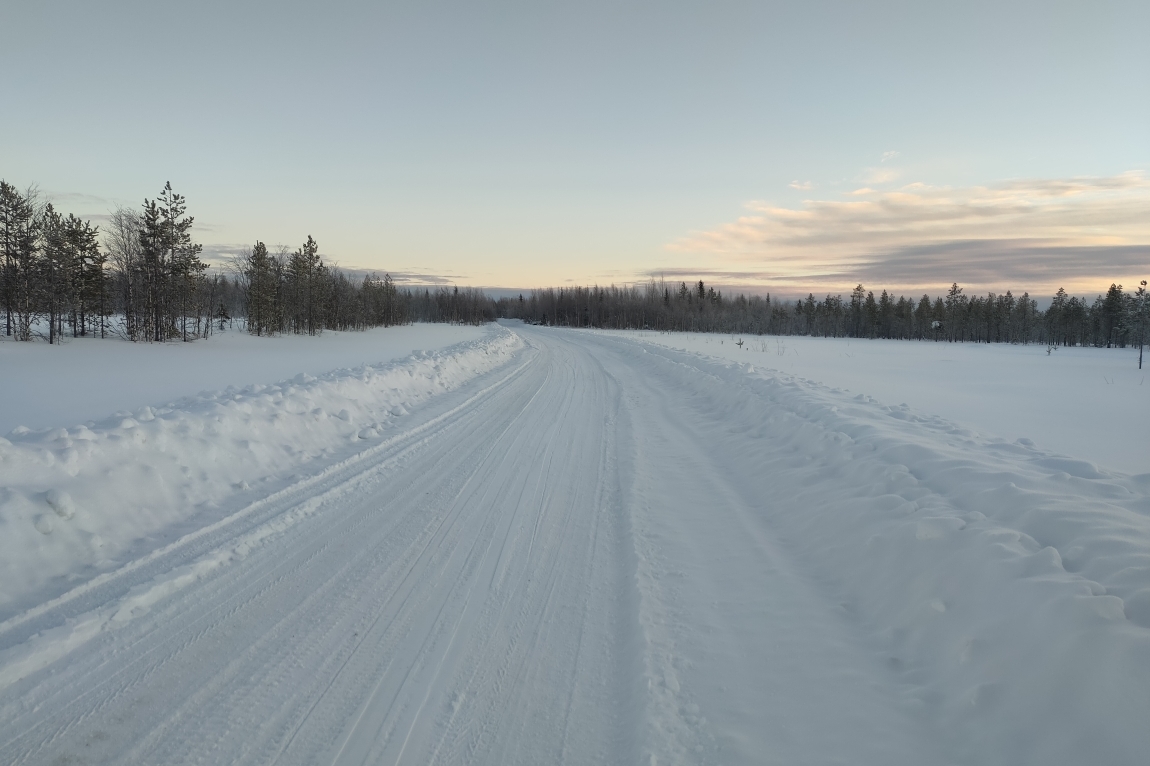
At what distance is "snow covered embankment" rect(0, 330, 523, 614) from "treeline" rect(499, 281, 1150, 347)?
90945 mm

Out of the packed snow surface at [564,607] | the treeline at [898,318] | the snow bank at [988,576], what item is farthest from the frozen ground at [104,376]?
the treeline at [898,318]

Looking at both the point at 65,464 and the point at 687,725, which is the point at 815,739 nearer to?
the point at 687,725

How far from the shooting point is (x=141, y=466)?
5180mm

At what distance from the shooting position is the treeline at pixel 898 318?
9344 cm

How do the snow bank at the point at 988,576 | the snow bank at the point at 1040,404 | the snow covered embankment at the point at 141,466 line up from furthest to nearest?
the snow bank at the point at 1040,404, the snow covered embankment at the point at 141,466, the snow bank at the point at 988,576

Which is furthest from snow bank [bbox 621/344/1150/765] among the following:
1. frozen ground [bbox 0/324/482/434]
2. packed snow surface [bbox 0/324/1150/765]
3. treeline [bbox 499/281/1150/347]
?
treeline [bbox 499/281/1150/347]

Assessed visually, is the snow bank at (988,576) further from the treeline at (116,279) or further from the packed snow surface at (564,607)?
the treeline at (116,279)

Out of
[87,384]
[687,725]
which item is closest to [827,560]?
[687,725]

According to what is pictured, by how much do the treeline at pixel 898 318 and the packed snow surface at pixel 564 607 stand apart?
9123cm

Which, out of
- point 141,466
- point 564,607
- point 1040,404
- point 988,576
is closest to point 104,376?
point 141,466

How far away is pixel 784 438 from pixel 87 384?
51.2 ft

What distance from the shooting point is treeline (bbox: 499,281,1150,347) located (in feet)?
A: 307

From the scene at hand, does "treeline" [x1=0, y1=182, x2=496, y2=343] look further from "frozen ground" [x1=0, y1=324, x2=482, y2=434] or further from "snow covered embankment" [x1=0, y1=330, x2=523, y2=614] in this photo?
"snow covered embankment" [x1=0, y1=330, x2=523, y2=614]

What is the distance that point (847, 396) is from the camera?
1133 cm
